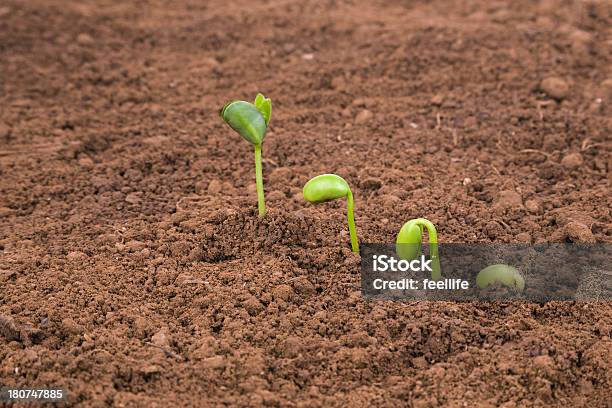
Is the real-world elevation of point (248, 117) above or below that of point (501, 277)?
above

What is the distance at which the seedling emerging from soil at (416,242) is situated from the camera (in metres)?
2.13

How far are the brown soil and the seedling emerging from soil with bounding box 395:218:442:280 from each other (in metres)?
0.13

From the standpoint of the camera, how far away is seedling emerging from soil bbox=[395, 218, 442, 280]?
2.13 meters

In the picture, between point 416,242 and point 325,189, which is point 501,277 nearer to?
point 416,242

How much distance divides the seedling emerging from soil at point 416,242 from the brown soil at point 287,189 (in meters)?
0.13

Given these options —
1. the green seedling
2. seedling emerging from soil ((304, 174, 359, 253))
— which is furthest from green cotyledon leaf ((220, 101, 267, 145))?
the green seedling

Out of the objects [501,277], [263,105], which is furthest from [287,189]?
[501,277]

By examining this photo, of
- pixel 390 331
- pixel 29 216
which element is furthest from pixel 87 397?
pixel 29 216

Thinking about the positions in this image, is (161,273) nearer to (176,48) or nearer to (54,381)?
(54,381)

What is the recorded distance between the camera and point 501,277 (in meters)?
2.14

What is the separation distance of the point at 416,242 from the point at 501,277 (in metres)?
0.25

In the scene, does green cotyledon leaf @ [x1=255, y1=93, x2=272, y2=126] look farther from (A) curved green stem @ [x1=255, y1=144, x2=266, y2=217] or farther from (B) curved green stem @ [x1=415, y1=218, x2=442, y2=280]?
(B) curved green stem @ [x1=415, y1=218, x2=442, y2=280]

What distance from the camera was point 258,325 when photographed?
81.4 inches

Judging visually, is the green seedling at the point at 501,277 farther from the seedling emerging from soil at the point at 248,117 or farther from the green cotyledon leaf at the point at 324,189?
the seedling emerging from soil at the point at 248,117
